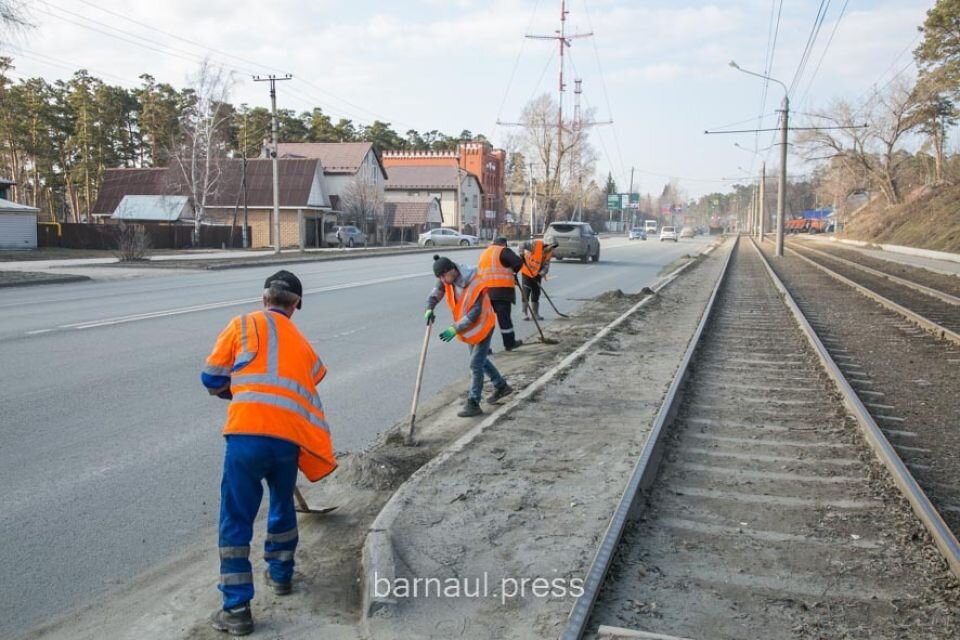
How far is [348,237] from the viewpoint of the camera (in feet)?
172

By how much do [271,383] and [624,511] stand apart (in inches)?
79.0

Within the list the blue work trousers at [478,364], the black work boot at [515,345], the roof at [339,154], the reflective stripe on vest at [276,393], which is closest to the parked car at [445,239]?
the roof at [339,154]

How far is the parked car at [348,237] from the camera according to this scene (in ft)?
171

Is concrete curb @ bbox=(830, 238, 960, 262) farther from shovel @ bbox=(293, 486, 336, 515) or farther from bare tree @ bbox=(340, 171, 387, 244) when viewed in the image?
bare tree @ bbox=(340, 171, 387, 244)

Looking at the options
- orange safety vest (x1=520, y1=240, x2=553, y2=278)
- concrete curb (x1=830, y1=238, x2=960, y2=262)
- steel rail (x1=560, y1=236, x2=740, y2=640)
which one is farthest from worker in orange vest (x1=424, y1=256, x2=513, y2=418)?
concrete curb (x1=830, y1=238, x2=960, y2=262)

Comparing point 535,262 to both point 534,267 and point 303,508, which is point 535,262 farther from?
point 303,508

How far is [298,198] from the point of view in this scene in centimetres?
5269

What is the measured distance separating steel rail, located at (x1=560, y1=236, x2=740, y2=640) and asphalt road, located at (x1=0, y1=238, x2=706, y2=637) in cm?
219

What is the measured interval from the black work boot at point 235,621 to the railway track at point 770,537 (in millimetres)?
1326

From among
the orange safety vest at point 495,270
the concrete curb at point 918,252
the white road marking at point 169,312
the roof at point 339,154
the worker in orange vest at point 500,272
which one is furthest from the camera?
the roof at point 339,154

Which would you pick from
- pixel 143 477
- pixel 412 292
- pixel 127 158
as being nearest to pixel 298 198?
pixel 127 158

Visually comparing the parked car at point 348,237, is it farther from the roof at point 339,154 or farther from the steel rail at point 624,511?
the steel rail at point 624,511

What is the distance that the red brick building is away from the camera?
85438 millimetres

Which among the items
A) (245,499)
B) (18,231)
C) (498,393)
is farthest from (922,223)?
(245,499)
